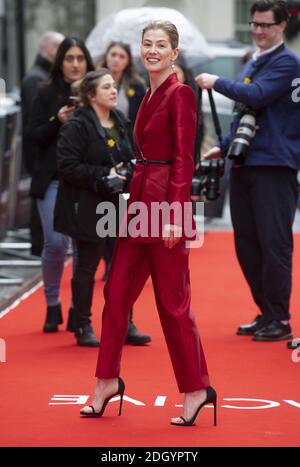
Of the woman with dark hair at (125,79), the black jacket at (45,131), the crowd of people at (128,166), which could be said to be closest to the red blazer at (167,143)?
A: the crowd of people at (128,166)

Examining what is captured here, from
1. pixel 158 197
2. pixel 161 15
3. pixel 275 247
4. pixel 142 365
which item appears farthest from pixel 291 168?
pixel 161 15

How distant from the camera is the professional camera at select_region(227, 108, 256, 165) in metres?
8.30

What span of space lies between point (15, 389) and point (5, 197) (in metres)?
5.69

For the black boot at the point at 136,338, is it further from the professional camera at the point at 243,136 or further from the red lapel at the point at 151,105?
the red lapel at the point at 151,105

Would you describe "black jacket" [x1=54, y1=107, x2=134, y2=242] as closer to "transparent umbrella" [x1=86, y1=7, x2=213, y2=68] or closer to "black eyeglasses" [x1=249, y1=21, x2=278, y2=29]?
"black eyeglasses" [x1=249, y1=21, x2=278, y2=29]

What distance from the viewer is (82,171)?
8195 mm

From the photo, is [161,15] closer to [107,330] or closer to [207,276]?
[207,276]

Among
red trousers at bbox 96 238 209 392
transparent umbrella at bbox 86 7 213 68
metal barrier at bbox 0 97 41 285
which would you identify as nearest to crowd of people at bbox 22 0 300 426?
red trousers at bbox 96 238 209 392

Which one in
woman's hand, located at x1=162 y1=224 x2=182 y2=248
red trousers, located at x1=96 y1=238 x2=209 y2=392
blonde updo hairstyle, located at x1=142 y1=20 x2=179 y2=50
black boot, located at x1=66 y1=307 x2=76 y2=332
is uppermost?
blonde updo hairstyle, located at x1=142 y1=20 x2=179 y2=50

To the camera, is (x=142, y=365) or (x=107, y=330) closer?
(x=107, y=330)

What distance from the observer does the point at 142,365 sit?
25.7ft

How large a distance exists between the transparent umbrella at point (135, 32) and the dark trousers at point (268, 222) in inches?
196

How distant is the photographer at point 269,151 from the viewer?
838 cm

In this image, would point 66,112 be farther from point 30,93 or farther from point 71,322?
point 30,93
